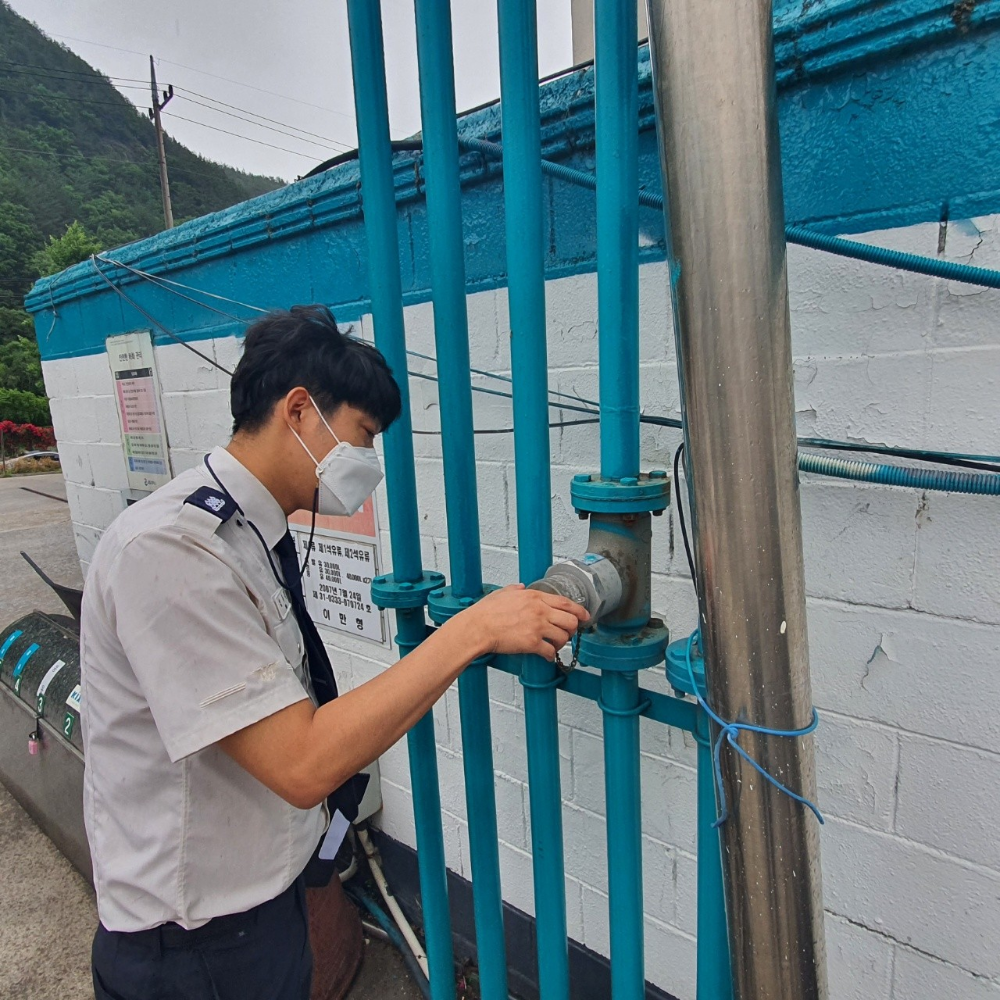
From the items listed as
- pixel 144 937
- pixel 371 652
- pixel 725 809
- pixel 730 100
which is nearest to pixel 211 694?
pixel 144 937

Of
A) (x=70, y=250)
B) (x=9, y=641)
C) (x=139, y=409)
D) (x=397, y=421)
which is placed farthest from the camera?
(x=70, y=250)

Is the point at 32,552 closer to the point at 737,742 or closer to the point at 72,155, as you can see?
the point at 737,742

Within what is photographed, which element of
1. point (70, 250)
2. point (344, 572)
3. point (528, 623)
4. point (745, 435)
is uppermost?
point (70, 250)

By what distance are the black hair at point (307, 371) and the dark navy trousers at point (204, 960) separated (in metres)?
0.95

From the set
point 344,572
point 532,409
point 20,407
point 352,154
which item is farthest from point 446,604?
point 20,407

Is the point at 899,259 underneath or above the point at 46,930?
above

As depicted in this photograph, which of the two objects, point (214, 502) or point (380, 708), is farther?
point (214, 502)

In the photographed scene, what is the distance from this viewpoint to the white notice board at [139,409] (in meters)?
2.88

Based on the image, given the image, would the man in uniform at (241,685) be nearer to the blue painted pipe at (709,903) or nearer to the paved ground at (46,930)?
the blue painted pipe at (709,903)

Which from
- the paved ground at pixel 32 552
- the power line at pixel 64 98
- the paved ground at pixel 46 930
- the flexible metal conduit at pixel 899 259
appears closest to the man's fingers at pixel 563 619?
the flexible metal conduit at pixel 899 259

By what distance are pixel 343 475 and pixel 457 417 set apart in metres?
0.25

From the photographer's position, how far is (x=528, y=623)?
969mm

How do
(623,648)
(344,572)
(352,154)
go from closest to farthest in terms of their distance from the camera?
(623,648)
(352,154)
(344,572)

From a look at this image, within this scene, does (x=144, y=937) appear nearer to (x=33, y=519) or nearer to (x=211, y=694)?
(x=211, y=694)
